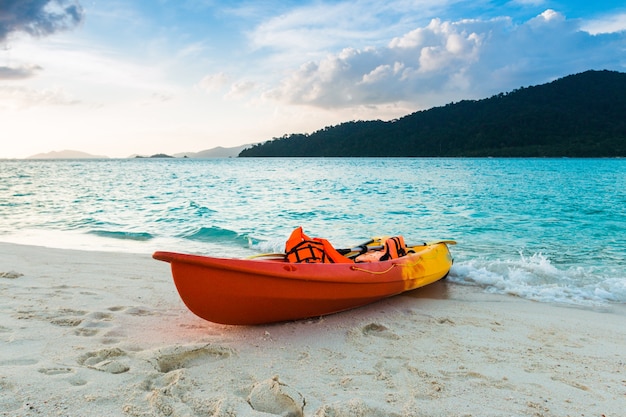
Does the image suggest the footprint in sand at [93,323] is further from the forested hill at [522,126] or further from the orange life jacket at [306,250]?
the forested hill at [522,126]

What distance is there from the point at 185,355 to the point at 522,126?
8850 centimetres

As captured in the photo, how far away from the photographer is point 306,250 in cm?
468

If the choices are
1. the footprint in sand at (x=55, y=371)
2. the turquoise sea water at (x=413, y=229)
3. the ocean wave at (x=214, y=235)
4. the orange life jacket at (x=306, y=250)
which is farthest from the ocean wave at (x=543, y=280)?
the ocean wave at (x=214, y=235)

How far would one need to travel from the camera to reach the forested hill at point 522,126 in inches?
2869

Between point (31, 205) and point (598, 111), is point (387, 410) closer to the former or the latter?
point (31, 205)

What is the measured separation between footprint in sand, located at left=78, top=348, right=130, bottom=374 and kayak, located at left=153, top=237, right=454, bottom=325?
654 mm

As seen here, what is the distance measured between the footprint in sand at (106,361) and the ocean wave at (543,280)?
183 inches

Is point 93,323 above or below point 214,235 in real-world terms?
above

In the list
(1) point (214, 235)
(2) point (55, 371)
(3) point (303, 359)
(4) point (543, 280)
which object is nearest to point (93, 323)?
(2) point (55, 371)

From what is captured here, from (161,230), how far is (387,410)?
9.35m

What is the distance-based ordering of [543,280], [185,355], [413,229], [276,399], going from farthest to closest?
[413,229], [543,280], [185,355], [276,399]

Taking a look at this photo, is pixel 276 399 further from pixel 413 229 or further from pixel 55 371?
pixel 413 229

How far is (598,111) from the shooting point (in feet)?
246

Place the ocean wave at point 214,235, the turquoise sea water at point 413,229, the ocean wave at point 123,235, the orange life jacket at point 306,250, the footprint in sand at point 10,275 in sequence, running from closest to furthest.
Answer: the orange life jacket at point 306,250, the footprint in sand at point 10,275, the turquoise sea water at point 413,229, the ocean wave at point 123,235, the ocean wave at point 214,235
